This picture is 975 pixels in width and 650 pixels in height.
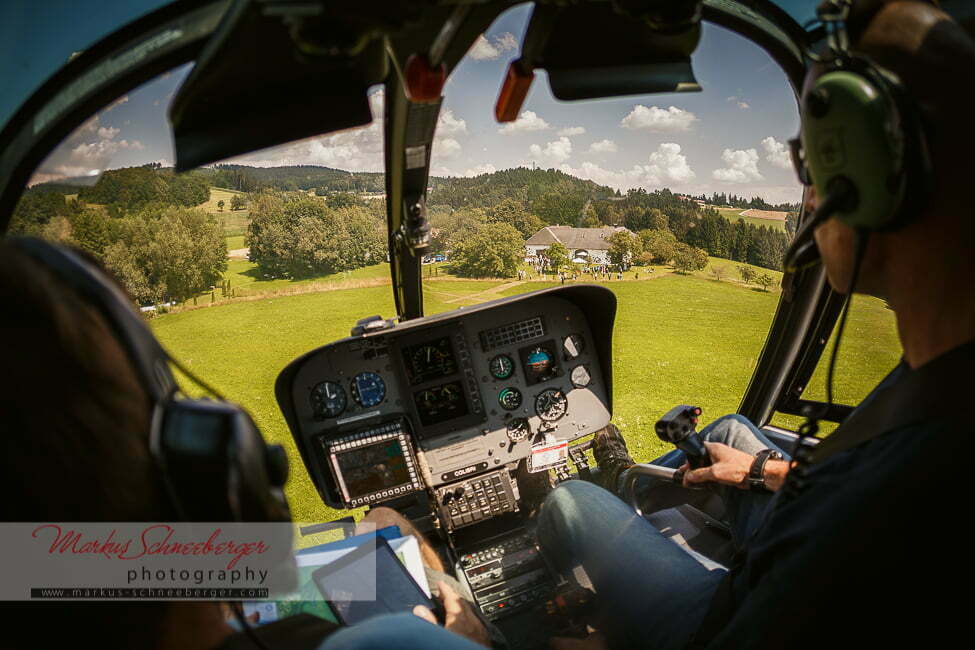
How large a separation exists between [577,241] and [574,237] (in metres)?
0.09

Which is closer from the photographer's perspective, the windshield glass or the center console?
the windshield glass

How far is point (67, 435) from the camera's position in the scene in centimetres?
47

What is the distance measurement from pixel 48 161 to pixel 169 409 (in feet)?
5.24

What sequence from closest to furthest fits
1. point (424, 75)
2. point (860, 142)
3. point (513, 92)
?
point (860, 142)
point (424, 75)
point (513, 92)

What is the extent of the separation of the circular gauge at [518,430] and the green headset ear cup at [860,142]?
6.77ft

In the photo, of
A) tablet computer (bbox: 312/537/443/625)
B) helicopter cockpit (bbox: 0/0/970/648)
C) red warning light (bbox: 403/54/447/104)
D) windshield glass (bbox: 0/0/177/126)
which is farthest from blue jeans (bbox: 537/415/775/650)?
windshield glass (bbox: 0/0/177/126)

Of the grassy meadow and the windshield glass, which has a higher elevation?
the windshield glass

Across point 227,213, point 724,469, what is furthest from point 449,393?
point 227,213

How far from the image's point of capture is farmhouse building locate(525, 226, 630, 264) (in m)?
3.50

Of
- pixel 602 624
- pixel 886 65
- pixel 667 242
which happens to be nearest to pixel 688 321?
pixel 667 242

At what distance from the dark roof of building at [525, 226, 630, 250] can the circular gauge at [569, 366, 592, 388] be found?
986 mm

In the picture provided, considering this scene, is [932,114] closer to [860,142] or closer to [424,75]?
[860,142]

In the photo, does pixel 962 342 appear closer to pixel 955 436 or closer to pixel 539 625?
pixel 955 436

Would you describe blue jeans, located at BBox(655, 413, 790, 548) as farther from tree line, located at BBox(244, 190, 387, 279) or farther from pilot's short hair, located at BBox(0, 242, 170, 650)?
tree line, located at BBox(244, 190, 387, 279)
